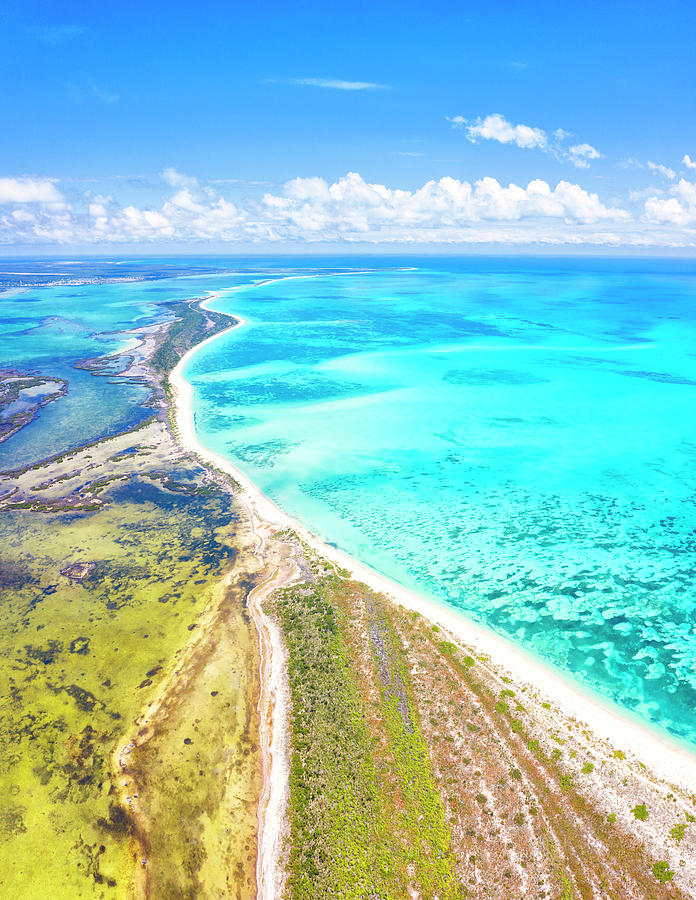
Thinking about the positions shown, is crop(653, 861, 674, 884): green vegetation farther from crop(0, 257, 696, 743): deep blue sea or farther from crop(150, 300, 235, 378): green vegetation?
crop(150, 300, 235, 378): green vegetation

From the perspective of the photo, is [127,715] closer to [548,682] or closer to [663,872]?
[548,682]

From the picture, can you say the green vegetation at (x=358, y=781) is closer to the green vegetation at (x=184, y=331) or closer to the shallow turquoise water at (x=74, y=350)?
the shallow turquoise water at (x=74, y=350)

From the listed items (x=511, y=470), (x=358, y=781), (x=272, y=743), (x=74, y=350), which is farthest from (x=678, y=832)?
(x=74, y=350)

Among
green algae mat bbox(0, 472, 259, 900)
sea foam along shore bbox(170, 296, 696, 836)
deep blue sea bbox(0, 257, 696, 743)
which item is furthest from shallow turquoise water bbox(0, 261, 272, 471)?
sea foam along shore bbox(170, 296, 696, 836)

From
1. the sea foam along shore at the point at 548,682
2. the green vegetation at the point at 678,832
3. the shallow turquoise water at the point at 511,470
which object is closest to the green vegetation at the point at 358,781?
the sea foam along shore at the point at 548,682

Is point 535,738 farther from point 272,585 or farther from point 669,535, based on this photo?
point 669,535

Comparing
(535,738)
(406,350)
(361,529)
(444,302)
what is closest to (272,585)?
(361,529)
